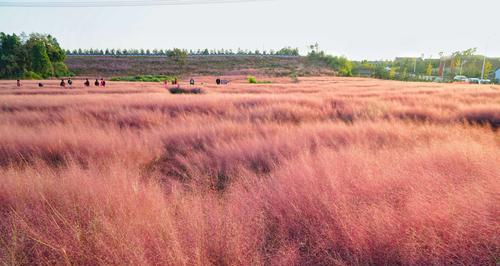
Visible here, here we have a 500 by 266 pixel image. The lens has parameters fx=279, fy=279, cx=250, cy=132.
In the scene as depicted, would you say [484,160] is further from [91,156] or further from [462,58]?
[462,58]

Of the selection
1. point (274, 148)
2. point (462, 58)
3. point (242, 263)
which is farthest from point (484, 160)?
point (462, 58)

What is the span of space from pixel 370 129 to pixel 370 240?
462cm

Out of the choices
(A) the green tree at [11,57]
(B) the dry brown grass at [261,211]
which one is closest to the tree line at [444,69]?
(B) the dry brown grass at [261,211]

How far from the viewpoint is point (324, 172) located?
3393mm

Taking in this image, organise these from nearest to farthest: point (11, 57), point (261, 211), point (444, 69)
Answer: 1. point (261, 211)
2. point (11, 57)
3. point (444, 69)

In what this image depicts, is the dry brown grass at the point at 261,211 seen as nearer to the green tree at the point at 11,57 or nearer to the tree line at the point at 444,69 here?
the green tree at the point at 11,57

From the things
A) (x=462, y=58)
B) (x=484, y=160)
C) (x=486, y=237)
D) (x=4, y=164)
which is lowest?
(x=4, y=164)

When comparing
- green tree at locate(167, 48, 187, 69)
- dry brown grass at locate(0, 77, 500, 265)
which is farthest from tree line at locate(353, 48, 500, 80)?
dry brown grass at locate(0, 77, 500, 265)

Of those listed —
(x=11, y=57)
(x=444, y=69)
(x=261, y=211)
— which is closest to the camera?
(x=261, y=211)

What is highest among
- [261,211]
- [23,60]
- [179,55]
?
[179,55]

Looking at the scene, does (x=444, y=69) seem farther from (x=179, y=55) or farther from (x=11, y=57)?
(x=11, y=57)

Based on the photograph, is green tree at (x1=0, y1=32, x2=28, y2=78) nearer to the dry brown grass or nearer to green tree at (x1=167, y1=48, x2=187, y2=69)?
green tree at (x1=167, y1=48, x2=187, y2=69)

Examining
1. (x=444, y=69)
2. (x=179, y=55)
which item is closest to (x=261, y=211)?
(x=179, y=55)

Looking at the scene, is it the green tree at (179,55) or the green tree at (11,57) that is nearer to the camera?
the green tree at (11,57)
